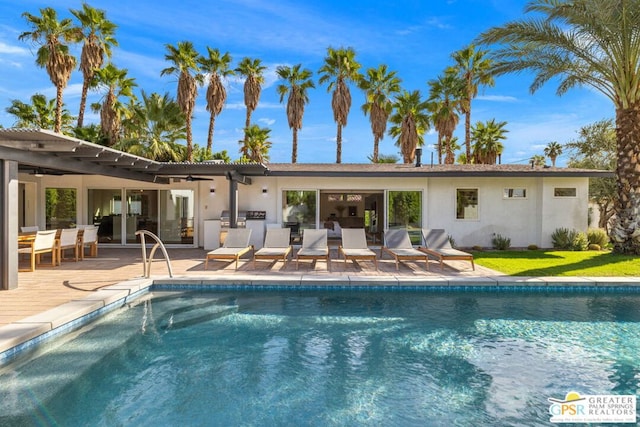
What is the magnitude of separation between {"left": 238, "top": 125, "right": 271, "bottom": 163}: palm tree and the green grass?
18.8 meters

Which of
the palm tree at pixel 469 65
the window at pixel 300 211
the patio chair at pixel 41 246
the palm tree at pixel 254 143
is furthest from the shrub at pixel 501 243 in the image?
the palm tree at pixel 254 143

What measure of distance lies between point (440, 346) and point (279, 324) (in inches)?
101

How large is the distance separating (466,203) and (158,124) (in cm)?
1907

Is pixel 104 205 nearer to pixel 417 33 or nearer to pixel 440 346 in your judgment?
pixel 440 346

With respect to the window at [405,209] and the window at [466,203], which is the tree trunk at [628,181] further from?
the window at [405,209]

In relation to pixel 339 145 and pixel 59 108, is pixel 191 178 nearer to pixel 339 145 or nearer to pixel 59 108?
pixel 59 108

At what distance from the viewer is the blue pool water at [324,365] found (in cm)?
369

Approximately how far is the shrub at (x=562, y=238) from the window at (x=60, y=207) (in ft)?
61.1

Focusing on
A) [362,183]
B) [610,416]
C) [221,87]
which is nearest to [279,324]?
[610,416]

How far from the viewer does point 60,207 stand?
14.3m

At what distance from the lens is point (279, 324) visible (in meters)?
6.14

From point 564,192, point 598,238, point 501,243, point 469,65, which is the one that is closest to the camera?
point 501,243

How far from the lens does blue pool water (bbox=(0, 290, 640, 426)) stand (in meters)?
3.69

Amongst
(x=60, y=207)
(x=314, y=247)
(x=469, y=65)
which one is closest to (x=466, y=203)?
(x=314, y=247)
